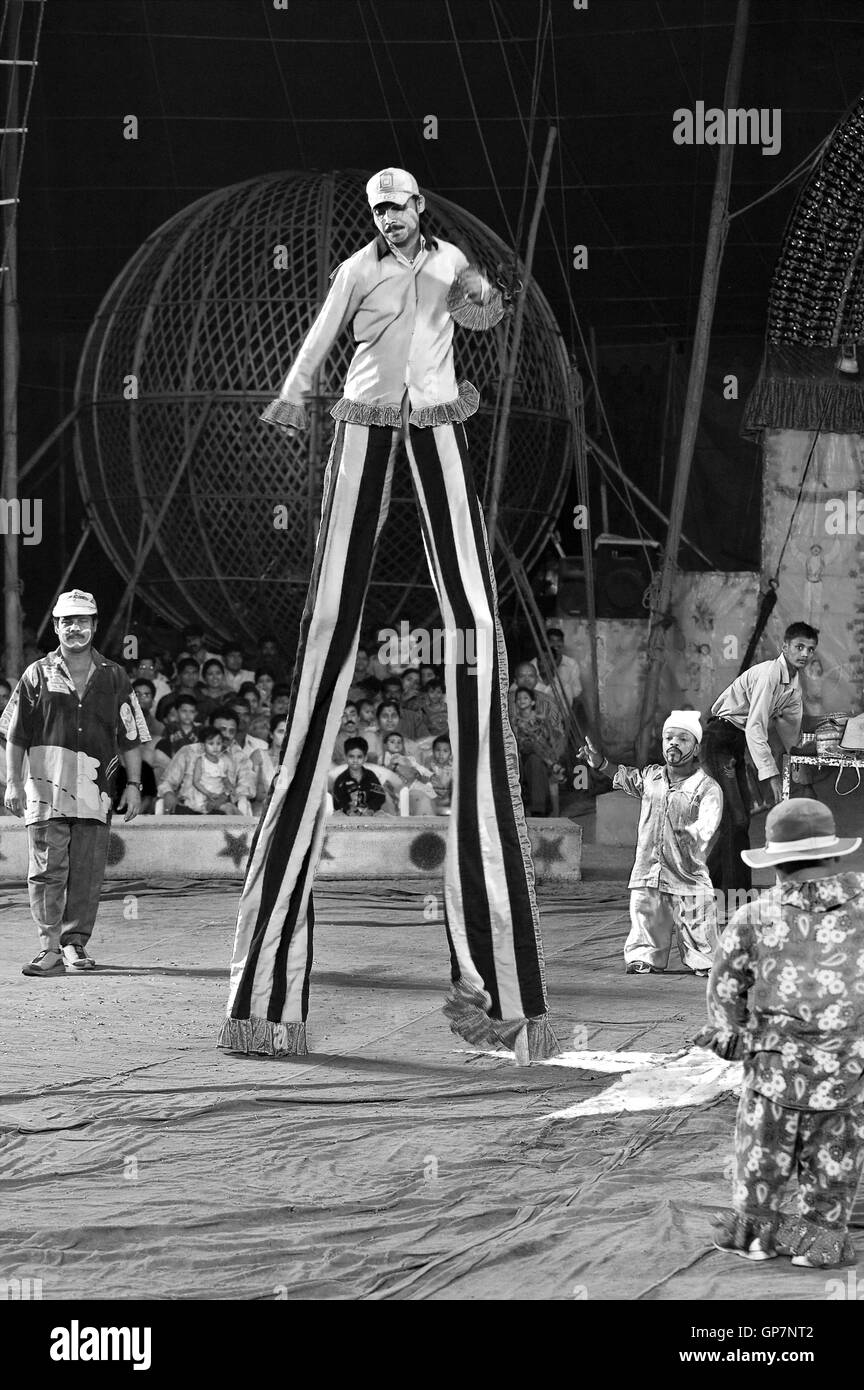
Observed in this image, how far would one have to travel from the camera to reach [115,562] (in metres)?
12.4

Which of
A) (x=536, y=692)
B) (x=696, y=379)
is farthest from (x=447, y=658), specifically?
(x=536, y=692)

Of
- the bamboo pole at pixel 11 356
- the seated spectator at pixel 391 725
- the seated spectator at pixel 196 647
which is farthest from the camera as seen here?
the seated spectator at pixel 196 647

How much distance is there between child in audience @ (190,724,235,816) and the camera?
10.2 meters

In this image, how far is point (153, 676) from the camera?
1132 cm

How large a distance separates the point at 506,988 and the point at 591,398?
8375 mm

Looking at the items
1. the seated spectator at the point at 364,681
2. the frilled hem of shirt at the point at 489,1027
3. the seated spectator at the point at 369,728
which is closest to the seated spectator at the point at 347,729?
the seated spectator at the point at 369,728

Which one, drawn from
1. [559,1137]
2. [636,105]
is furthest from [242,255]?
[559,1137]

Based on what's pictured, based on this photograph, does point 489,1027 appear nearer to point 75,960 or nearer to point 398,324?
point 75,960

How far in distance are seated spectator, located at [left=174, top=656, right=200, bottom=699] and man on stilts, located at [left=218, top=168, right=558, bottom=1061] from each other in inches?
231

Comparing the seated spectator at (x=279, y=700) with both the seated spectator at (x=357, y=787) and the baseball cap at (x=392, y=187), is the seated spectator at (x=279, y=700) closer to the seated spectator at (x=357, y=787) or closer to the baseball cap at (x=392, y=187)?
the seated spectator at (x=357, y=787)

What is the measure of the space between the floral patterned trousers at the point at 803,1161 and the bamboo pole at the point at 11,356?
7652 mm

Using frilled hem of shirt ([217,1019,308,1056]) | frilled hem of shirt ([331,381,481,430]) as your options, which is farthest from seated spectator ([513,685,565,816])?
frilled hem of shirt ([217,1019,308,1056])

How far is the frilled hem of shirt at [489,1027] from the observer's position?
5.56 metres

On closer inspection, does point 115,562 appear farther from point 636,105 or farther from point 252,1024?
point 252,1024
